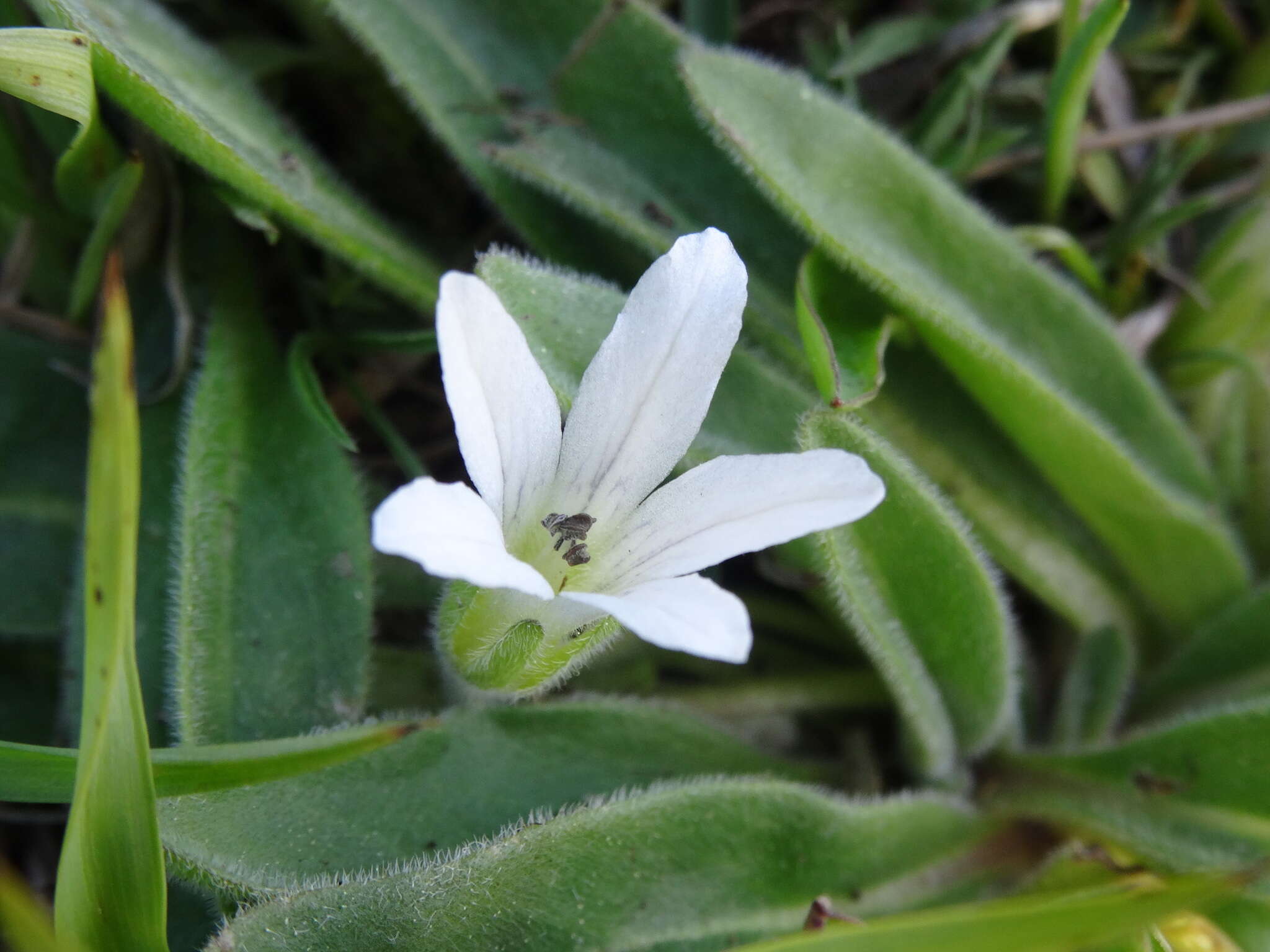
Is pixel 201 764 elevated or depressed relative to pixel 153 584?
depressed

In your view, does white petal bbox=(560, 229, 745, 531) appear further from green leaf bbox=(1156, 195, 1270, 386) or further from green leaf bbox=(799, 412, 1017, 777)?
green leaf bbox=(1156, 195, 1270, 386)

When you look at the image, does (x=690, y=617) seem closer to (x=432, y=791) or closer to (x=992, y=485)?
(x=432, y=791)

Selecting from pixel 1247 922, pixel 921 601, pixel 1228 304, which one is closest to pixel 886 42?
pixel 1228 304

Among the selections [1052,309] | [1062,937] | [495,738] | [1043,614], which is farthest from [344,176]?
[1062,937]

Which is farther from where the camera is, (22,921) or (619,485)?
(619,485)

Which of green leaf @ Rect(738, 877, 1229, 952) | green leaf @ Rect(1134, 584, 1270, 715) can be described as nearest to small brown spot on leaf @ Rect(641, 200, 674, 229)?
green leaf @ Rect(738, 877, 1229, 952)

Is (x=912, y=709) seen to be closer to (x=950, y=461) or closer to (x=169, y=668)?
(x=950, y=461)

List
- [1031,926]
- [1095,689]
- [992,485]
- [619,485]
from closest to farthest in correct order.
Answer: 1. [1031,926]
2. [619,485]
3. [992,485]
4. [1095,689]
